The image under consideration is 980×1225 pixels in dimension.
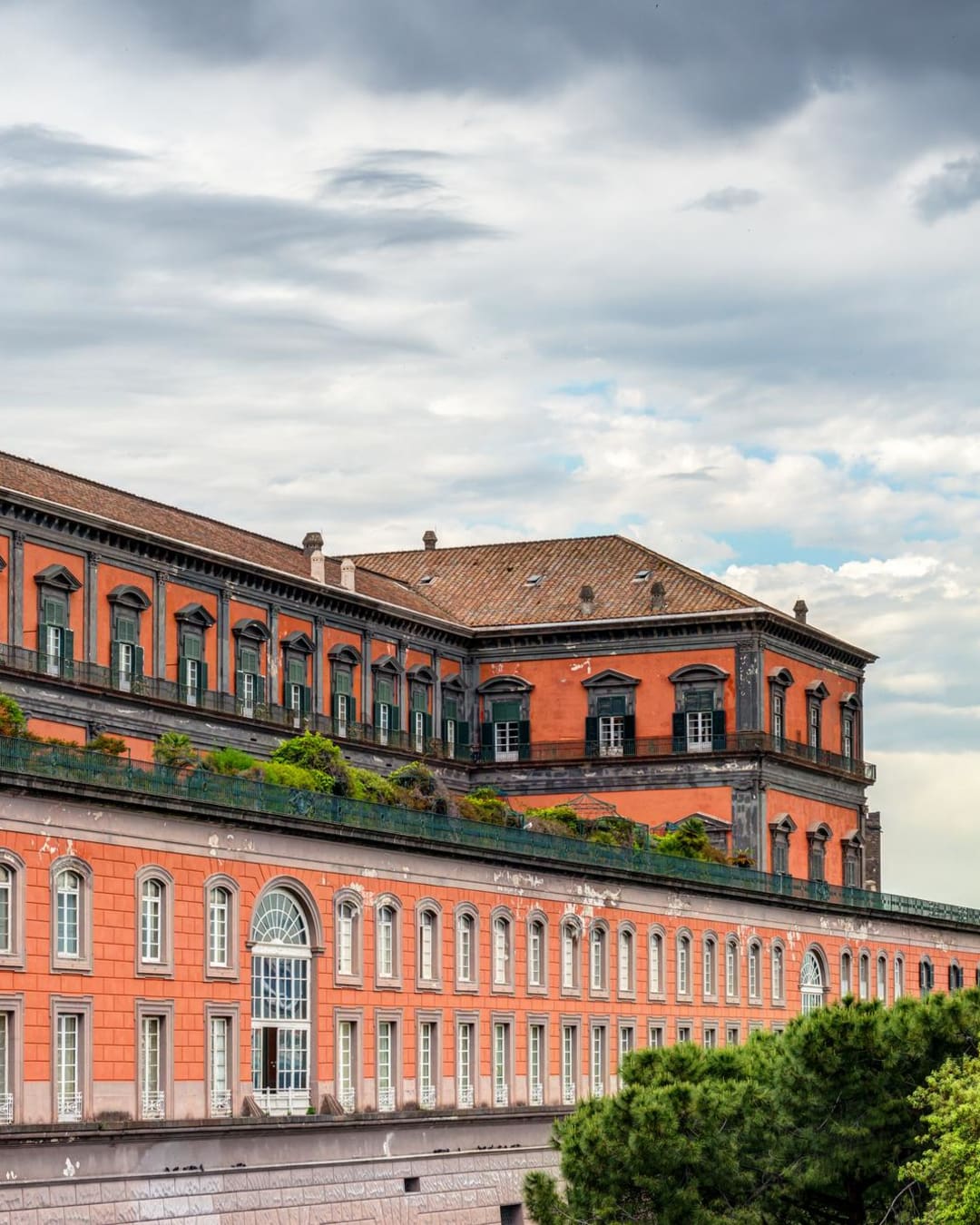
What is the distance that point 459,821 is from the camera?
7275 centimetres

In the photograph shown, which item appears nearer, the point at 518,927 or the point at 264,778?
the point at 264,778

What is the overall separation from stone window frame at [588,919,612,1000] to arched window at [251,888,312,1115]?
50.0 feet

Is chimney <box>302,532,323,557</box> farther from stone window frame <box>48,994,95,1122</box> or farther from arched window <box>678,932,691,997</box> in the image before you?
stone window frame <box>48,994,95,1122</box>

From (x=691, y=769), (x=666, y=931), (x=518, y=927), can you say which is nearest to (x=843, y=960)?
(x=691, y=769)

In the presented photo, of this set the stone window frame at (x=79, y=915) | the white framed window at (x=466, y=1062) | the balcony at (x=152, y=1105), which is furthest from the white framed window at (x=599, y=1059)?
the stone window frame at (x=79, y=915)

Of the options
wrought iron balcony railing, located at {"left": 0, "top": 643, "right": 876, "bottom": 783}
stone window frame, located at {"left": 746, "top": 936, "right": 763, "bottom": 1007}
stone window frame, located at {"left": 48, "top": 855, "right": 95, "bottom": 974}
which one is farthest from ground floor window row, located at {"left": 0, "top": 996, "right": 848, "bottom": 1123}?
wrought iron balcony railing, located at {"left": 0, "top": 643, "right": 876, "bottom": 783}

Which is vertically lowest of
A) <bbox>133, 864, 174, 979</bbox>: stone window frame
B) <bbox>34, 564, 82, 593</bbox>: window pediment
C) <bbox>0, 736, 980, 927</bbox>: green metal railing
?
<bbox>133, 864, 174, 979</bbox>: stone window frame

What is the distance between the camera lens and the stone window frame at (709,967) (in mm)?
85125

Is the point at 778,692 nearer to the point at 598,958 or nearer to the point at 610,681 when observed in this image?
the point at 610,681

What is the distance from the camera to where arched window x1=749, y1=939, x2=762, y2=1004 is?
292 ft

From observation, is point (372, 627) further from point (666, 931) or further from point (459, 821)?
point (459, 821)

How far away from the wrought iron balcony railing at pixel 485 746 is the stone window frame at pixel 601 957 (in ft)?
50.5

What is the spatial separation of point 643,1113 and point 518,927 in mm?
20776

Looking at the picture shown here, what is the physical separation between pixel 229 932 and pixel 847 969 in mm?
39455
